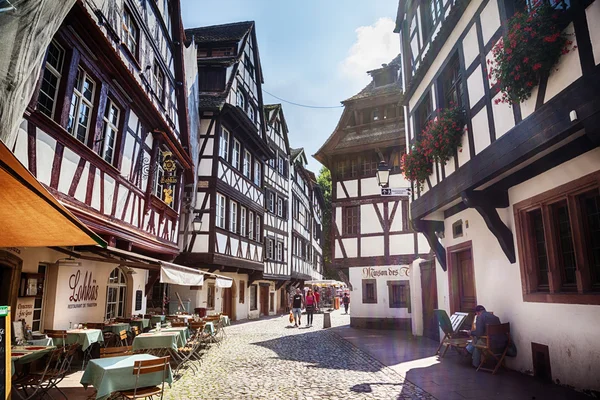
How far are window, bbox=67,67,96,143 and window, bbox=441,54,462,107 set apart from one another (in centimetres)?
715

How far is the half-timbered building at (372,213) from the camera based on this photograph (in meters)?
17.7

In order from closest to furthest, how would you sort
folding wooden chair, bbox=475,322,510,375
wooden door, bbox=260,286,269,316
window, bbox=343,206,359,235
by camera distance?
1. folding wooden chair, bbox=475,322,510,375
2. window, bbox=343,206,359,235
3. wooden door, bbox=260,286,269,316

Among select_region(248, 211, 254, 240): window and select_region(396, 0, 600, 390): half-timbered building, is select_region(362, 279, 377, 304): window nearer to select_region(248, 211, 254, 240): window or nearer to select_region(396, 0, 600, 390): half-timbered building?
select_region(248, 211, 254, 240): window

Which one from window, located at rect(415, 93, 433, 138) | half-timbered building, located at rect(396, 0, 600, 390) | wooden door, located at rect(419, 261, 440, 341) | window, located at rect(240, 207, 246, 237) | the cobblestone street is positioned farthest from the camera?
window, located at rect(240, 207, 246, 237)

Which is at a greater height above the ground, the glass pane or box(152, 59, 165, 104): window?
box(152, 59, 165, 104): window

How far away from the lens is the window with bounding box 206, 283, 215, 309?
1977 cm

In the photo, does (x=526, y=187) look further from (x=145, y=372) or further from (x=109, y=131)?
(x=109, y=131)

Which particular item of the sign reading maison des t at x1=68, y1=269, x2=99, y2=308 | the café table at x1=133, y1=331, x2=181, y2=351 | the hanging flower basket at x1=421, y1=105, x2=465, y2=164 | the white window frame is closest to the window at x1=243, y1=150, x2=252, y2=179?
the white window frame

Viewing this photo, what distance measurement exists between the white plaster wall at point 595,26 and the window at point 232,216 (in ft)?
50.7

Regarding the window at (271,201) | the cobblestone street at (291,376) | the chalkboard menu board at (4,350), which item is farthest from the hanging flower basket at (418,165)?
the window at (271,201)

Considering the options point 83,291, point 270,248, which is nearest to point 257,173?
point 270,248

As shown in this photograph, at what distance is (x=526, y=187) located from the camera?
7.07 m

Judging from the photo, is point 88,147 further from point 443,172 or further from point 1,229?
point 443,172

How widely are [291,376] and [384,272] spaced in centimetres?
1087
